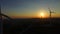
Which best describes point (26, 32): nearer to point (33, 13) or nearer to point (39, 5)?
point (33, 13)

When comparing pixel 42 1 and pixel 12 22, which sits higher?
pixel 42 1

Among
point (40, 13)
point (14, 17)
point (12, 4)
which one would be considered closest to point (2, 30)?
point (14, 17)

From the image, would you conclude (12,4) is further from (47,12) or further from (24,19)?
(47,12)

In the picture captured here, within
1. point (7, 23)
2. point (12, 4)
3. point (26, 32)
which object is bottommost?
point (26, 32)

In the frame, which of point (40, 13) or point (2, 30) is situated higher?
point (40, 13)

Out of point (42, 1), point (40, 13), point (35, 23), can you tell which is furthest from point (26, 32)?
point (42, 1)

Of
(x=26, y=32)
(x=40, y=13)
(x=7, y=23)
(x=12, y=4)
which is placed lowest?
(x=26, y=32)
